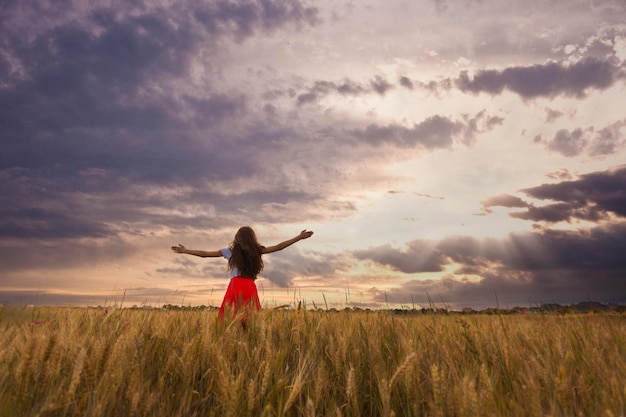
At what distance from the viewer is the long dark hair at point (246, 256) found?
8.78 m

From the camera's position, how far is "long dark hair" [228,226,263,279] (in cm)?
878

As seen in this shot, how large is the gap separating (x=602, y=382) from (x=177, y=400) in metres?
2.55

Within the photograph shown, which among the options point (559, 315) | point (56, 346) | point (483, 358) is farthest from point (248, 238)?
point (56, 346)

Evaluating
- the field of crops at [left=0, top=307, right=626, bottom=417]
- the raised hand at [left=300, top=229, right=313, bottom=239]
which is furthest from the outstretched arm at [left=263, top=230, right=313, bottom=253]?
the field of crops at [left=0, top=307, right=626, bottom=417]

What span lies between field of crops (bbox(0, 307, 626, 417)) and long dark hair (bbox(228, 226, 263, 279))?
13.2ft

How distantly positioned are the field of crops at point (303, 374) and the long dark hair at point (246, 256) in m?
4.02

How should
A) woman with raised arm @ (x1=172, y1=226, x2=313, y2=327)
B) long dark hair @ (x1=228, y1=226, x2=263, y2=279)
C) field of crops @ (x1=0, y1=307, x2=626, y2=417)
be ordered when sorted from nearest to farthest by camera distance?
1. field of crops @ (x1=0, y1=307, x2=626, y2=417)
2. woman with raised arm @ (x1=172, y1=226, x2=313, y2=327)
3. long dark hair @ (x1=228, y1=226, x2=263, y2=279)

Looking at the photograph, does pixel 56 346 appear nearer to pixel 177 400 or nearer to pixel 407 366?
pixel 177 400

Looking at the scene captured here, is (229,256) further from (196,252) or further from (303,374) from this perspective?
(303,374)

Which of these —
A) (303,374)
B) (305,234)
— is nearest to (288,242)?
(305,234)

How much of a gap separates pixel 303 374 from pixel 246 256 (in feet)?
19.9

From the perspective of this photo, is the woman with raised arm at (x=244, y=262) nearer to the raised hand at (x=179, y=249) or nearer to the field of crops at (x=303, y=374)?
the raised hand at (x=179, y=249)

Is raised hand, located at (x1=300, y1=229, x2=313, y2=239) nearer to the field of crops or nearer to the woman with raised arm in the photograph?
the woman with raised arm

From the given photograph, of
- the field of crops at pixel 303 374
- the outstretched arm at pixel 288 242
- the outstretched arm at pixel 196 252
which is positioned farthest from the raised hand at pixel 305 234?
the field of crops at pixel 303 374
